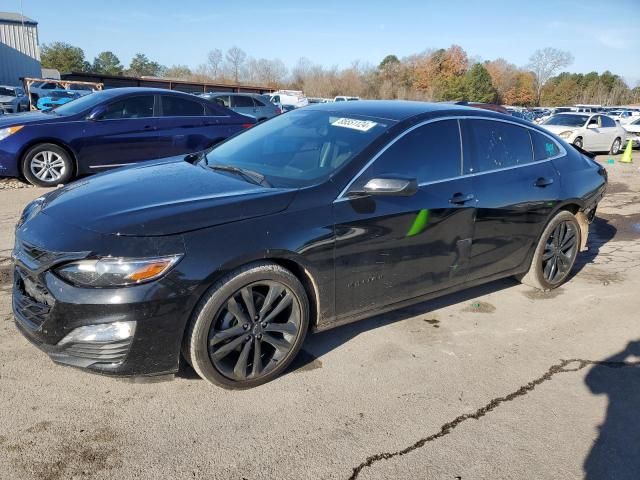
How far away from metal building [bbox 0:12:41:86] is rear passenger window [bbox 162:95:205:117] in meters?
46.7

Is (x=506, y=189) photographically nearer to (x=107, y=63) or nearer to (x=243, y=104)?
(x=243, y=104)

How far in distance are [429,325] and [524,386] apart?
2.95 ft

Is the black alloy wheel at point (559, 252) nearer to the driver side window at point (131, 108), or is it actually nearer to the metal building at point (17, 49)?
the driver side window at point (131, 108)

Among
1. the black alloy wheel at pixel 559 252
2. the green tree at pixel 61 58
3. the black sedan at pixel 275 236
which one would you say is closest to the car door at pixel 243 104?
the black sedan at pixel 275 236

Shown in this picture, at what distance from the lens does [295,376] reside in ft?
10.2

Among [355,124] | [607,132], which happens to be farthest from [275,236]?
[607,132]

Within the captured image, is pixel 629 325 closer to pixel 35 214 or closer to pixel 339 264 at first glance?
pixel 339 264

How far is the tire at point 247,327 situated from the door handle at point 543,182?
8.00 ft

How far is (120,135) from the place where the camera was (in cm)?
770

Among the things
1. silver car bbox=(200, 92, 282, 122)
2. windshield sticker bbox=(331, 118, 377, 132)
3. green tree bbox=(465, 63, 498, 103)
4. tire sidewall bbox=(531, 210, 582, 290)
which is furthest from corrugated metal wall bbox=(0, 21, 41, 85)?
green tree bbox=(465, 63, 498, 103)

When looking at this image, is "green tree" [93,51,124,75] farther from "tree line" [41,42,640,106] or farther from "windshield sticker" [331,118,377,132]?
"windshield sticker" [331,118,377,132]

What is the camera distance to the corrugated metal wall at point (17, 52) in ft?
153

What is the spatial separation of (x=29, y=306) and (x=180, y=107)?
6.24 metres

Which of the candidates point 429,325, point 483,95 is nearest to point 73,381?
point 429,325
